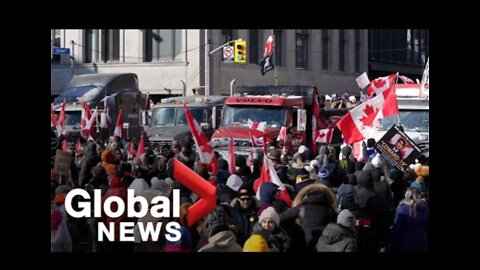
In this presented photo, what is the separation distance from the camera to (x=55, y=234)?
9.02 metres

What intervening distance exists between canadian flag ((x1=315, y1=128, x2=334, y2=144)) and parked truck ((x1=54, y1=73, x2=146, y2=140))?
7.51 metres

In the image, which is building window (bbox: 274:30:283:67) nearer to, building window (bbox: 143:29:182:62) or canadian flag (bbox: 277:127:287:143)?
building window (bbox: 143:29:182:62)

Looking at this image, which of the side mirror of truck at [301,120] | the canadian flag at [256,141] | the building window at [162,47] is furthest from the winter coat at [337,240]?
the building window at [162,47]

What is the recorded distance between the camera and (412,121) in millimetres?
20453

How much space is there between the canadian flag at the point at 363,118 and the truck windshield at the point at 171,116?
11356 millimetres

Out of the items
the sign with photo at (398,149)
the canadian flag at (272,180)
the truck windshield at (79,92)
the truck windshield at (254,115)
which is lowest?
the canadian flag at (272,180)

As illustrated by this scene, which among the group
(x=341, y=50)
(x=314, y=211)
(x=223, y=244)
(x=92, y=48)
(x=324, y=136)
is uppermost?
(x=341, y=50)

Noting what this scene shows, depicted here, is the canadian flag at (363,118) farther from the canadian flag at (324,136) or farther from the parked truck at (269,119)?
the canadian flag at (324,136)

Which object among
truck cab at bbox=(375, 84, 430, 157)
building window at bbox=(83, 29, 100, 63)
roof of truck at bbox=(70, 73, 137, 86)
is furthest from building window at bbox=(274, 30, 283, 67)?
truck cab at bbox=(375, 84, 430, 157)

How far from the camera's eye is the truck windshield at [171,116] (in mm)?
25297

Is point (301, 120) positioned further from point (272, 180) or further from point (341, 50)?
point (341, 50)

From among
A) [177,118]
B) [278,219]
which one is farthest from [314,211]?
[177,118]

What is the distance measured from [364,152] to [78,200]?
24.3 ft

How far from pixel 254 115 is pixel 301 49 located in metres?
30.3
